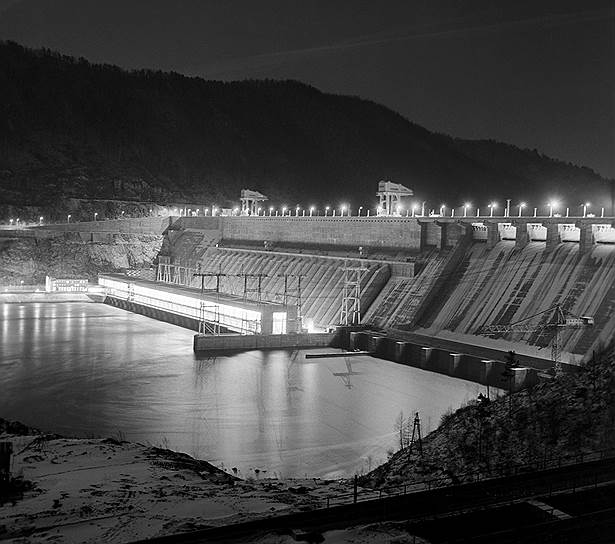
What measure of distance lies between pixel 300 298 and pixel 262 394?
13959 millimetres

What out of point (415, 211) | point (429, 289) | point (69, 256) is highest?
point (415, 211)

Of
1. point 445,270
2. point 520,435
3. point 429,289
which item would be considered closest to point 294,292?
point 429,289

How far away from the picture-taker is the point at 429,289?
3328 centimetres

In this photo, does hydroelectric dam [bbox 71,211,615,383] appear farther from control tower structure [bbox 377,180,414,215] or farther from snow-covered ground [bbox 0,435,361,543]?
snow-covered ground [bbox 0,435,361,543]

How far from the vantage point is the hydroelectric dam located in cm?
2708

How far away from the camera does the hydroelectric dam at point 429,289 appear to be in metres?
27.1

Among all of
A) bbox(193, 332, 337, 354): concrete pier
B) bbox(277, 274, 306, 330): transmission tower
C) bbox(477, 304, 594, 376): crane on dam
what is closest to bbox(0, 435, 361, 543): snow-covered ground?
bbox(477, 304, 594, 376): crane on dam

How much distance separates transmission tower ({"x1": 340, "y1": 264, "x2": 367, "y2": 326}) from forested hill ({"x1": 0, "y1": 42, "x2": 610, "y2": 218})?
3939 cm

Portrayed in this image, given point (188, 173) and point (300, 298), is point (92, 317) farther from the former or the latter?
point (188, 173)

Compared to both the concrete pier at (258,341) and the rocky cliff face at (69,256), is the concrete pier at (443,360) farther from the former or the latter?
the rocky cliff face at (69,256)

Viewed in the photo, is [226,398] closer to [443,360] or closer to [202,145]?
[443,360]

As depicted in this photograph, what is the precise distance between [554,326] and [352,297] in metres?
11.4

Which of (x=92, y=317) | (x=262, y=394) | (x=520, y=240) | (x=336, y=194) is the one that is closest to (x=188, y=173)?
(x=336, y=194)

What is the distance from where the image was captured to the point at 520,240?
32750 mm
